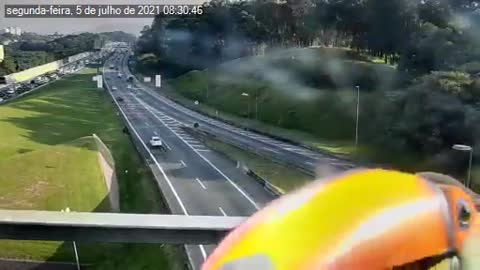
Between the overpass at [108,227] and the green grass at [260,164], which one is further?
the green grass at [260,164]

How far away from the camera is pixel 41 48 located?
39.9 feet

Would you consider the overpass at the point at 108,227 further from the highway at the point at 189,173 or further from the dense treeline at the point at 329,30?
the dense treeline at the point at 329,30

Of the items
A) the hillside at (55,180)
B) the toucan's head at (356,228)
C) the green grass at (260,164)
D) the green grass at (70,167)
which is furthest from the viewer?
the green grass at (260,164)

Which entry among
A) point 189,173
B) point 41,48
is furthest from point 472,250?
point 41,48

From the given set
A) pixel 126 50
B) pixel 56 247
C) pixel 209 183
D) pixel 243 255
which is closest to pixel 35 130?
pixel 209 183

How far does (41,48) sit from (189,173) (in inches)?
324

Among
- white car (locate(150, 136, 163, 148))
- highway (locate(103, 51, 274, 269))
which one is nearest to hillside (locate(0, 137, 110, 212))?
highway (locate(103, 51, 274, 269))

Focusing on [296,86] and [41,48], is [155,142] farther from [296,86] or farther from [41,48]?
[41,48]

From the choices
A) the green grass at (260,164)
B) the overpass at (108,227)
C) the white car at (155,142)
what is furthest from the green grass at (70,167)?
the overpass at (108,227)

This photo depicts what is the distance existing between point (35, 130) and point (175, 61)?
16.3 ft

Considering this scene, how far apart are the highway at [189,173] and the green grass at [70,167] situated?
171 millimetres

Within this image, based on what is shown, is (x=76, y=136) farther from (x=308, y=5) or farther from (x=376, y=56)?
(x=308, y=5)

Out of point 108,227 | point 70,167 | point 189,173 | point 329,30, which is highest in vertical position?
point 329,30

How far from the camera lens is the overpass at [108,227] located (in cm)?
142
